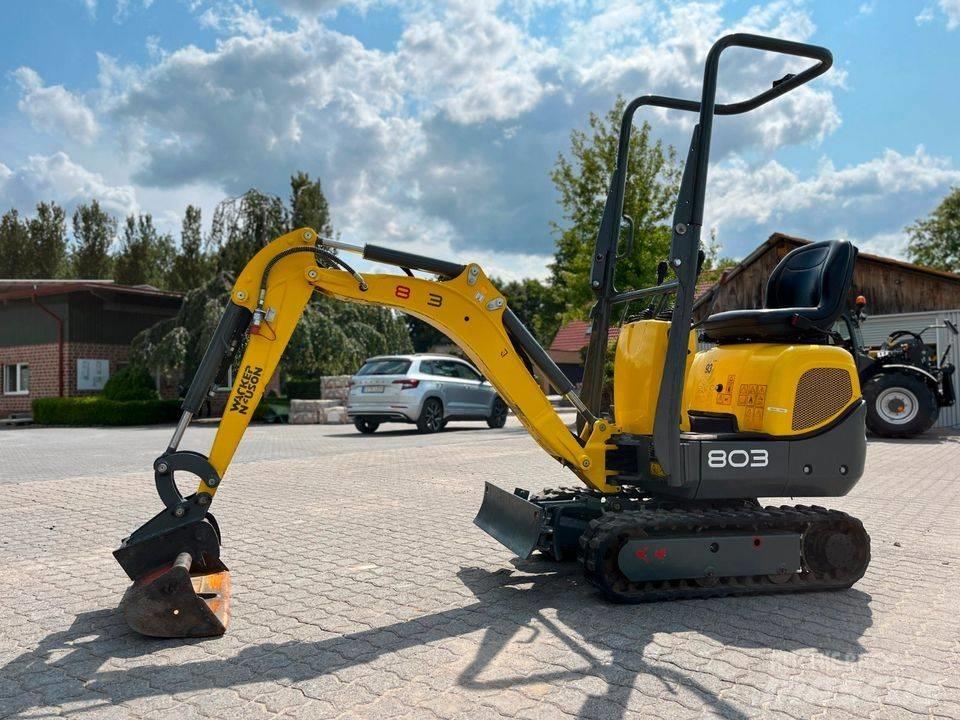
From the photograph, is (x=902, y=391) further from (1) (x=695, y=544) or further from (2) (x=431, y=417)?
(1) (x=695, y=544)

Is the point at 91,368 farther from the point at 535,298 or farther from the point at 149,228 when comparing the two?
the point at 535,298

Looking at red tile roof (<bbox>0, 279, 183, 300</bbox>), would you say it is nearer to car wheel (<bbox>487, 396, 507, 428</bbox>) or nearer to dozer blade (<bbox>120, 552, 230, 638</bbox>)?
car wheel (<bbox>487, 396, 507, 428</bbox>)

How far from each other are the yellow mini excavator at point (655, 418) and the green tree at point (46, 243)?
1962 inches

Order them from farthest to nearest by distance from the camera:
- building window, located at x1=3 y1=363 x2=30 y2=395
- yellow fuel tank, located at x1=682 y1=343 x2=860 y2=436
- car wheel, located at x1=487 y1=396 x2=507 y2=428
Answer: building window, located at x1=3 y1=363 x2=30 y2=395 < car wheel, located at x1=487 y1=396 x2=507 y2=428 < yellow fuel tank, located at x1=682 y1=343 x2=860 y2=436

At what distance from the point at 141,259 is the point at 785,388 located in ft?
168

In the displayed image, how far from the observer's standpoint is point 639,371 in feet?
16.6

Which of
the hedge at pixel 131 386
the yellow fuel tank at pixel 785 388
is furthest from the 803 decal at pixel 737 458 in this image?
the hedge at pixel 131 386

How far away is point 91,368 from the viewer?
2744cm

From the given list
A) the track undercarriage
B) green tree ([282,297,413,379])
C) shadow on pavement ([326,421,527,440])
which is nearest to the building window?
green tree ([282,297,413,379])

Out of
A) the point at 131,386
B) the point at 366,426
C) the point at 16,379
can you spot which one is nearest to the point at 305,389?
the point at 131,386

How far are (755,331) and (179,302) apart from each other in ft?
89.8

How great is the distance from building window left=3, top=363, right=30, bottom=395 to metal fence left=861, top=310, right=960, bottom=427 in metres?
25.9

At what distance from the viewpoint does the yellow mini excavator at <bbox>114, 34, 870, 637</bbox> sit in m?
4.67

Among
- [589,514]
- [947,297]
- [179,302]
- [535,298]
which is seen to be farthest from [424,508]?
[535,298]
